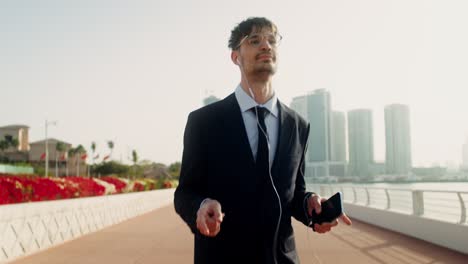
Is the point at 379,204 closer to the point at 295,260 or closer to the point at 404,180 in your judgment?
the point at 295,260

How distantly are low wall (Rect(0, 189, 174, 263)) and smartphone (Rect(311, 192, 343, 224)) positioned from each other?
7.74 meters

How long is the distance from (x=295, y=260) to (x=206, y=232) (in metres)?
0.50

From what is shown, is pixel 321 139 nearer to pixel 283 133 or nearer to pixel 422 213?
pixel 422 213

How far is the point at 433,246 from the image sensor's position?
1239cm

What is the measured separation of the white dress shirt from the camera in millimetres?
2210

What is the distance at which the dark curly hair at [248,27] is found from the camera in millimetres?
2330

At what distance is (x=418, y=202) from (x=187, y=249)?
20.5 ft

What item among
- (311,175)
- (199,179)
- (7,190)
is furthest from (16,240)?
(311,175)

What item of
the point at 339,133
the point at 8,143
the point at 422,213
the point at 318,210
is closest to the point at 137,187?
the point at 422,213

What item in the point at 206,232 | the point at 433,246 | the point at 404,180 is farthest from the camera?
the point at 404,180

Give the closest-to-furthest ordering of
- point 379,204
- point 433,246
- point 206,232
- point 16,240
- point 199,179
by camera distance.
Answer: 1. point 206,232
2. point 199,179
3. point 16,240
4. point 433,246
5. point 379,204

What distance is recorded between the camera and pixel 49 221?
11273mm

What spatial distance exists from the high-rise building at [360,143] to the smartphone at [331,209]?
399ft

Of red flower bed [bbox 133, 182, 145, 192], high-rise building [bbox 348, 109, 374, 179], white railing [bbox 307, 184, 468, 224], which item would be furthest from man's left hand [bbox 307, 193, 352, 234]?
high-rise building [bbox 348, 109, 374, 179]
